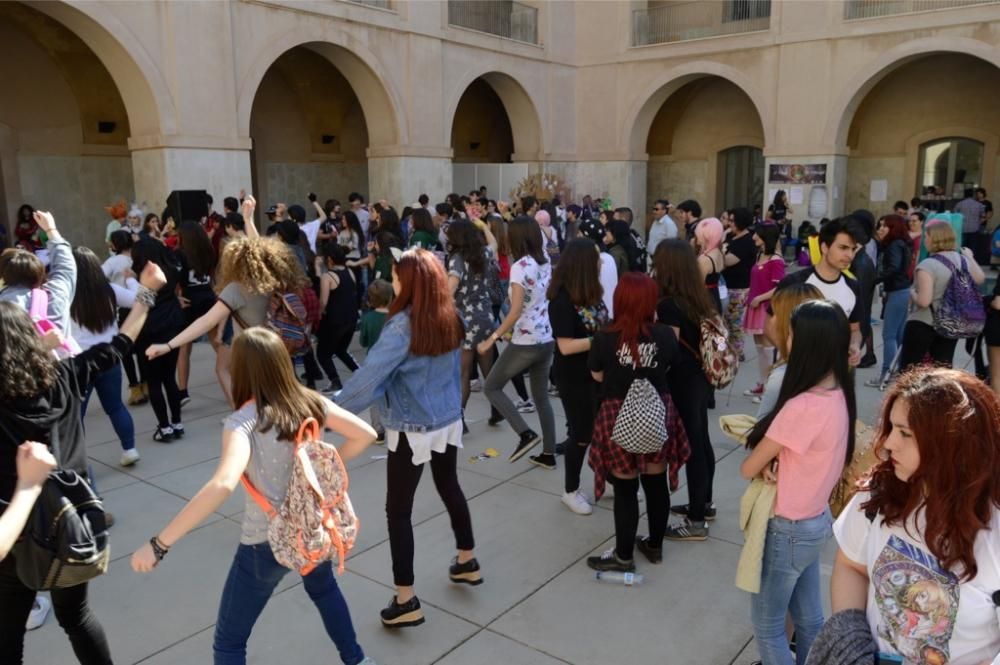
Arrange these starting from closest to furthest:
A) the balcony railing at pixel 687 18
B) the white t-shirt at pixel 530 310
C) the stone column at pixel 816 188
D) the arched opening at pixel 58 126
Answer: the white t-shirt at pixel 530 310 → the arched opening at pixel 58 126 → the stone column at pixel 816 188 → the balcony railing at pixel 687 18

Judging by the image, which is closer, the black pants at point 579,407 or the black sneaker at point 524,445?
the black pants at point 579,407

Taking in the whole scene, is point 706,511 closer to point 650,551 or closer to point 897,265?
point 650,551

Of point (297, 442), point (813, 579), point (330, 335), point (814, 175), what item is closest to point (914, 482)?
point (813, 579)

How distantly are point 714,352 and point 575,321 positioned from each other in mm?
840

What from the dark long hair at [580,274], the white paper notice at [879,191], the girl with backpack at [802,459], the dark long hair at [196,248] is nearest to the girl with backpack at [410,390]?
the dark long hair at [580,274]

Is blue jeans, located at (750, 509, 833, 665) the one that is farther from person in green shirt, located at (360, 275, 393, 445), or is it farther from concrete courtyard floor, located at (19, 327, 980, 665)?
person in green shirt, located at (360, 275, 393, 445)

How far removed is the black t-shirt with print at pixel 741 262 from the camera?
6.79 meters

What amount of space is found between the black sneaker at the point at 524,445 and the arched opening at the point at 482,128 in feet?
46.1

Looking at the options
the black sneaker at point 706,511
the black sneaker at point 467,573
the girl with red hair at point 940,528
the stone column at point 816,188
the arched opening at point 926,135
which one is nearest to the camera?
the girl with red hair at point 940,528

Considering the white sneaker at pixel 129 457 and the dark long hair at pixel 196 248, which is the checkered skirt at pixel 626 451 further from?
the dark long hair at pixel 196 248

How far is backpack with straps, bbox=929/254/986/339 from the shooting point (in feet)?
18.5

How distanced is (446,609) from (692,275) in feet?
7.11

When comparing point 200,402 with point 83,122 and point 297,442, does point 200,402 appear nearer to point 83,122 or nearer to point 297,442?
point 297,442

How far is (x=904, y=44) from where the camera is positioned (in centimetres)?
1636
